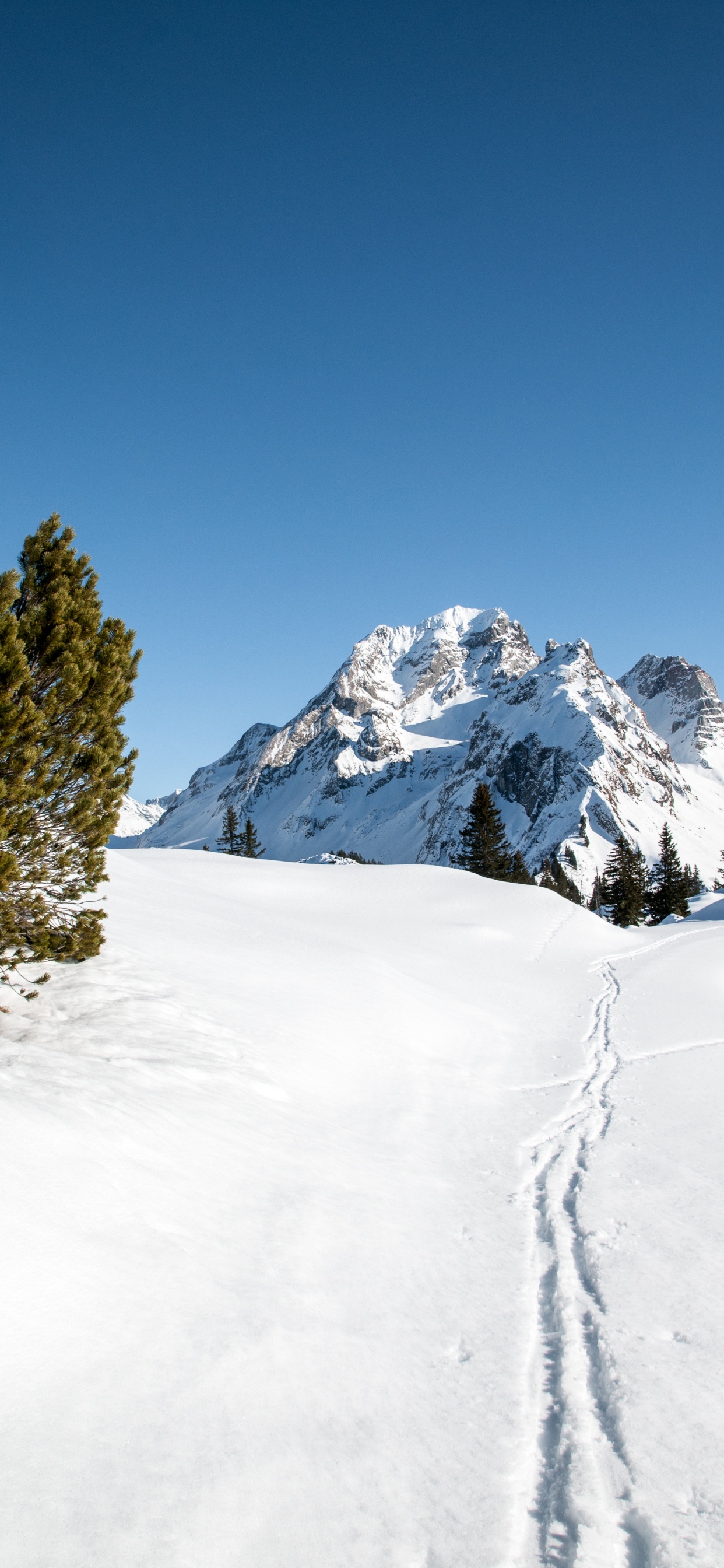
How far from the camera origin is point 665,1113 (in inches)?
351

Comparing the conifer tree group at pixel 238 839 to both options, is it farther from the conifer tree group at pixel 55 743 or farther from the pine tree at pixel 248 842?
the conifer tree group at pixel 55 743

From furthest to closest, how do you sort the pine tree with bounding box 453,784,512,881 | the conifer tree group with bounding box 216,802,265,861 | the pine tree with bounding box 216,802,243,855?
the conifer tree group with bounding box 216,802,265,861
the pine tree with bounding box 216,802,243,855
the pine tree with bounding box 453,784,512,881

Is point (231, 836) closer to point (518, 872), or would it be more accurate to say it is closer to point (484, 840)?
point (518, 872)

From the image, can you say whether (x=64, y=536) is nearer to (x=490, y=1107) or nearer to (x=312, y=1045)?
(x=312, y=1045)

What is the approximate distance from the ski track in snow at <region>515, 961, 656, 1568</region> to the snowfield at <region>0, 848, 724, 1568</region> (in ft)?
0.05

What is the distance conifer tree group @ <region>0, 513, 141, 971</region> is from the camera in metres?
6.27

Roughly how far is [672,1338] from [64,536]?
8311 millimetres

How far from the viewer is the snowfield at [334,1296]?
9.77 feet

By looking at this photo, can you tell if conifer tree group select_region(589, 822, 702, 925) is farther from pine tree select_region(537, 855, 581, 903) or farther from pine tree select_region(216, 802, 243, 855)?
pine tree select_region(216, 802, 243, 855)

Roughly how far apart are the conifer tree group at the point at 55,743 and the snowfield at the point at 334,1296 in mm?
1145

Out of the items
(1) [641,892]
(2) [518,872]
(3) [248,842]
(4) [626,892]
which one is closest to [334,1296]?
(2) [518,872]

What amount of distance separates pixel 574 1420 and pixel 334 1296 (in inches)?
63.3

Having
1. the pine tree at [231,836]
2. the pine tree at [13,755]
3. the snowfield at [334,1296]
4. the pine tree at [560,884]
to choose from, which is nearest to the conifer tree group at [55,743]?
the pine tree at [13,755]

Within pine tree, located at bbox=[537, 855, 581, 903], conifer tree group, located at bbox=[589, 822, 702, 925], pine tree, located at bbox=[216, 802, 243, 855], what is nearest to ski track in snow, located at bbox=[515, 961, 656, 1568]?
conifer tree group, located at bbox=[589, 822, 702, 925]
